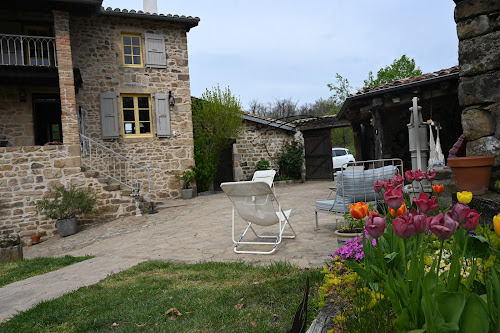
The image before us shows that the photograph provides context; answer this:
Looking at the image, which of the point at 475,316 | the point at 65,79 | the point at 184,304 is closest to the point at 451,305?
the point at 475,316

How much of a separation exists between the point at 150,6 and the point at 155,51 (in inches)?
62.3

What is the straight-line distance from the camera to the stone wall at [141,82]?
32.6 ft

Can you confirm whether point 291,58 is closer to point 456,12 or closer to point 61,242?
point 61,242

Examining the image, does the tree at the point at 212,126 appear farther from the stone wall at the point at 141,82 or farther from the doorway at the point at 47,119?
the doorway at the point at 47,119

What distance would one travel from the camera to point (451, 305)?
1007 millimetres

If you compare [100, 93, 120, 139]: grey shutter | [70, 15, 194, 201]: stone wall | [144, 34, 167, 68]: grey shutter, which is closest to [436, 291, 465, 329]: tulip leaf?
[70, 15, 194, 201]: stone wall

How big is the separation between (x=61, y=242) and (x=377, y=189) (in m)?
6.65

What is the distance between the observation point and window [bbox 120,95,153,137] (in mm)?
10461

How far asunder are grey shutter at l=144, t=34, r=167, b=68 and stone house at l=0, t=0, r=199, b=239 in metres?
0.03

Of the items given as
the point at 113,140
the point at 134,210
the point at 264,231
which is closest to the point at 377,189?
the point at 264,231

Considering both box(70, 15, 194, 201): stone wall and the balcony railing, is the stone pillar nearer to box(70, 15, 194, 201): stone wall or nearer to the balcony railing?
the balcony railing

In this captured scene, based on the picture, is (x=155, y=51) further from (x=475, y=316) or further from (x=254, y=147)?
(x=475, y=316)

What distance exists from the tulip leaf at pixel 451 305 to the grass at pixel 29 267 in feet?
14.3

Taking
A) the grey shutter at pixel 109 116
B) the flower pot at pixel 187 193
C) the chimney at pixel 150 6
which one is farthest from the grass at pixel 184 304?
the chimney at pixel 150 6
